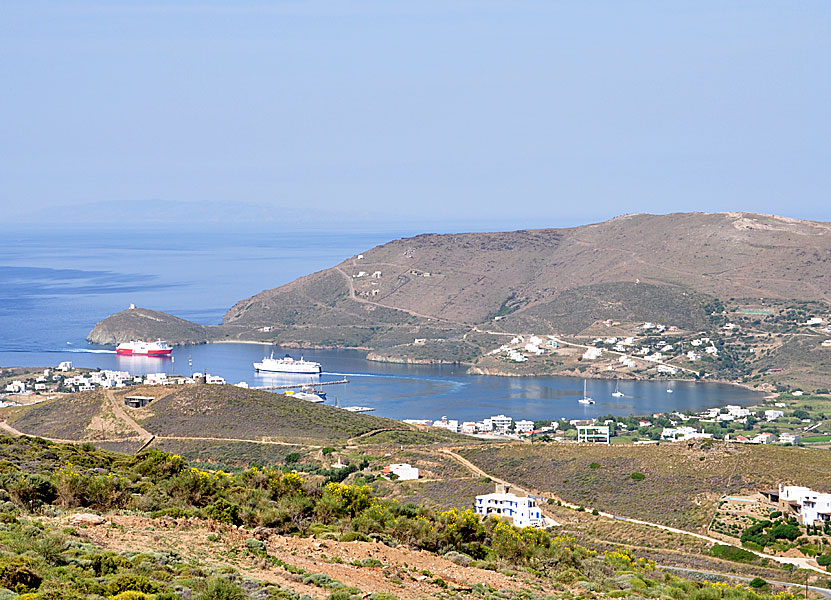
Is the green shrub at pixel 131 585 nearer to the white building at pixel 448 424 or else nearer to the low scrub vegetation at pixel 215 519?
the low scrub vegetation at pixel 215 519

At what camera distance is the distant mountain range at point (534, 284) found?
96.0 m

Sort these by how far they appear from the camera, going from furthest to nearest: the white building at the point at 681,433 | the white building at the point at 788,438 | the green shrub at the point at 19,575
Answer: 1. the white building at the point at 681,433
2. the white building at the point at 788,438
3. the green shrub at the point at 19,575

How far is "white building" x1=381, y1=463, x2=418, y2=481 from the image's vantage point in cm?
3177

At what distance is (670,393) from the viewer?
71.3 metres

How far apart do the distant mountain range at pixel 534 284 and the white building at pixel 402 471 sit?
187 ft

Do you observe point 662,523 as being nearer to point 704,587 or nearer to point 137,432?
point 704,587

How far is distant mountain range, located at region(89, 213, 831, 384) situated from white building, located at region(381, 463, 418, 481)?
57.0 metres

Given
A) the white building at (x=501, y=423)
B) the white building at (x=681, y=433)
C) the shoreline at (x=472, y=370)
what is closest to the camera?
the white building at (x=681, y=433)

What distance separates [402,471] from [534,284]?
82.3 metres

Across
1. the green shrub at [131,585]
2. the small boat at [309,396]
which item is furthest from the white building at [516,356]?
the green shrub at [131,585]

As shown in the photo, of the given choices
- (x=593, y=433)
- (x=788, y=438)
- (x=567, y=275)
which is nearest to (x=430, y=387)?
(x=593, y=433)

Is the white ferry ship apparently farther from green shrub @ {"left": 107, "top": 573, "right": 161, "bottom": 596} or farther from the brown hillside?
green shrub @ {"left": 107, "top": 573, "right": 161, "bottom": 596}

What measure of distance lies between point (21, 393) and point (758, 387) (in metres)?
51.1

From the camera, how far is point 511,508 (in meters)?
27.0
